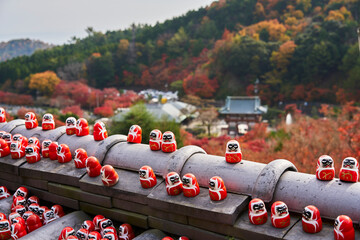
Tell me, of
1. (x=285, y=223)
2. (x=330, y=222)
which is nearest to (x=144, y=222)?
(x=285, y=223)

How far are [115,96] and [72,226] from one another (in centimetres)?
3603

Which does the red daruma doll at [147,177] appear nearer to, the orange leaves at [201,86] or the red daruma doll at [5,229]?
the red daruma doll at [5,229]

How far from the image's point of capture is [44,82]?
41344 millimetres

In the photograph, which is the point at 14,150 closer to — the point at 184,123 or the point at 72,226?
the point at 72,226

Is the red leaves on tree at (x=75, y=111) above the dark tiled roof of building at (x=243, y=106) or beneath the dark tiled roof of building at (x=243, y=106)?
above

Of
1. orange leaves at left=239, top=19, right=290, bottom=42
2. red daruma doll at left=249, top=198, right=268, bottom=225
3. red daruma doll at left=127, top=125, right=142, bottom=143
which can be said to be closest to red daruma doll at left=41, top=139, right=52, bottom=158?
red daruma doll at left=127, top=125, right=142, bottom=143

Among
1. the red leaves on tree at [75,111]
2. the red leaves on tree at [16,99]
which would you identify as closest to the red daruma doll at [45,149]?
the red leaves on tree at [75,111]

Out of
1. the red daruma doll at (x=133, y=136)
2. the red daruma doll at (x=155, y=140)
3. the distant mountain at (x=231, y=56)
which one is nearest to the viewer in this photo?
the red daruma doll at (x=155, y=140)

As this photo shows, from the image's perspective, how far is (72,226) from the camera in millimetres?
3455

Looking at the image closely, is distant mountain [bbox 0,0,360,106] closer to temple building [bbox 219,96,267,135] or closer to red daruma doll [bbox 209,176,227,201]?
temple building [bbox 219,96,267,135]

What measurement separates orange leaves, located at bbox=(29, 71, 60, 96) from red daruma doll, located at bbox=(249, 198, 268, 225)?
139 ft

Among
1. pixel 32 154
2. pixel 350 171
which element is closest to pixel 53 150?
pixel 32 154

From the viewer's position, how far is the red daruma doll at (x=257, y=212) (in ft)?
8.37

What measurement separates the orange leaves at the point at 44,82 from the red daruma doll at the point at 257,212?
42.5 meters
